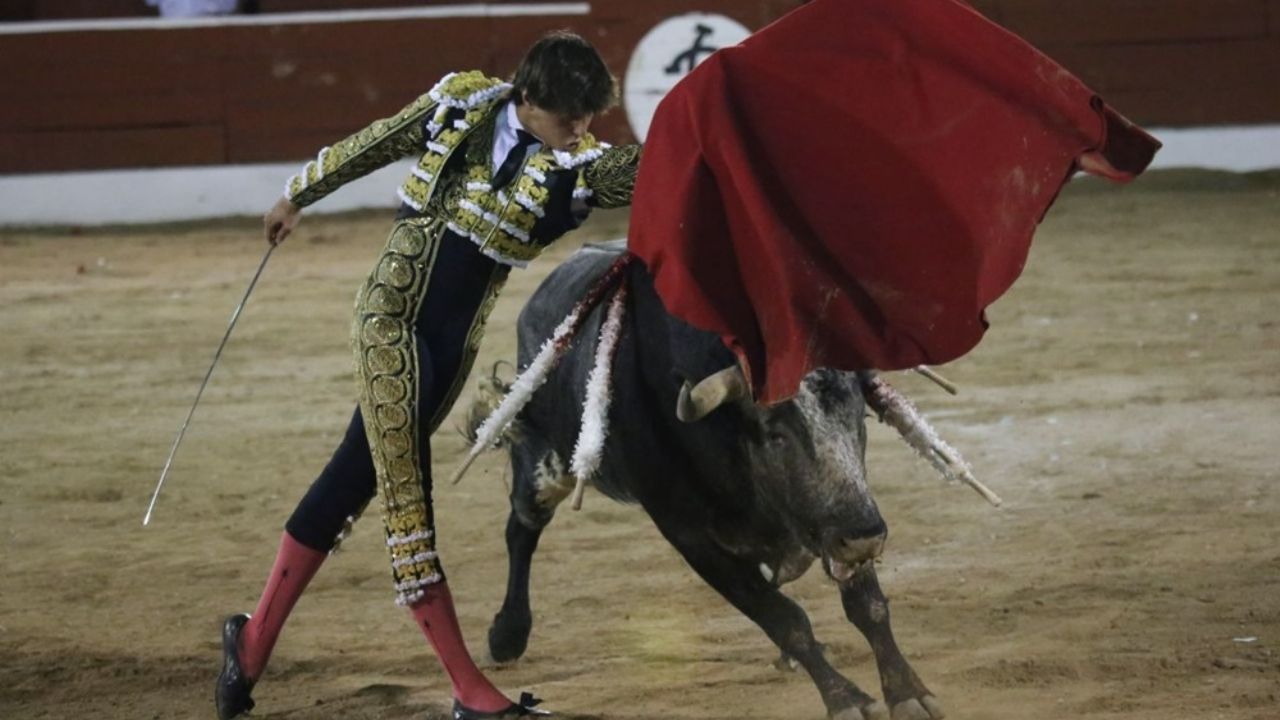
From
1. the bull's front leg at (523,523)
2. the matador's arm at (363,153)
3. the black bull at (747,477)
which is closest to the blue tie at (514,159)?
the matador's arm at (363,153)

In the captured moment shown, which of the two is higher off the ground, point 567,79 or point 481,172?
point 567,79

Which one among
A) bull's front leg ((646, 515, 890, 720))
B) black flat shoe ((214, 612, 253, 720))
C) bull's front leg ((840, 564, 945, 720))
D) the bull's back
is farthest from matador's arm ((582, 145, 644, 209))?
black flat shoe ((214, 612, 253, 720))

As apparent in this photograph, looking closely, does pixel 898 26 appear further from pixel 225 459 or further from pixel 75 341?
pixel 75 341

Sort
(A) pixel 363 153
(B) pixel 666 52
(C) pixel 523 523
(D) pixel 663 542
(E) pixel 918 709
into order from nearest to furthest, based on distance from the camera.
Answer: (E) pixel 918 709 → (A) pixel 363 153 → (C) pixel 523 523 → (D) pixel 663 542 → (B) pixel 666 52

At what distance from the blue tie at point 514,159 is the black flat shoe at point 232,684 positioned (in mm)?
863

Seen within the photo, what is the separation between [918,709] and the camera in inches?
121

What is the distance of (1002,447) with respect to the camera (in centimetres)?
527

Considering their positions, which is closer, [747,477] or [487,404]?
[747,477]

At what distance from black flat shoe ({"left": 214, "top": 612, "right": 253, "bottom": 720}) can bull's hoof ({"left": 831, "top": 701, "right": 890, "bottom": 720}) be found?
3.23 feet

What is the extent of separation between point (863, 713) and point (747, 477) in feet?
1.30

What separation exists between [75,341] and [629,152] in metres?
4.49

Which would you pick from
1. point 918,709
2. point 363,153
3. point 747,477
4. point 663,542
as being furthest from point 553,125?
point 663,542

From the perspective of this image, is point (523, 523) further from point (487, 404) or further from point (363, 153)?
point (363, 153)

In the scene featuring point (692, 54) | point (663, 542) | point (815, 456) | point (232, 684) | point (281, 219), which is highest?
point (281, 219)
